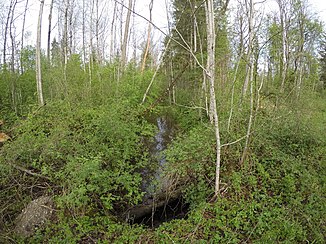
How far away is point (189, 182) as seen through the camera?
14.6 ft

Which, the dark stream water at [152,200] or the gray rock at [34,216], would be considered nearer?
the gray rock at [34,216]

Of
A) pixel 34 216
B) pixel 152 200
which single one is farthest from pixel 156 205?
pixel 34 216

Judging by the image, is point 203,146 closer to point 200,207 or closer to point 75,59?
point 200,207

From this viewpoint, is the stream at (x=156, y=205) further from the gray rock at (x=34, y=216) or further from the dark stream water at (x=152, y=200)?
the gray rock at (x=34, y=216)

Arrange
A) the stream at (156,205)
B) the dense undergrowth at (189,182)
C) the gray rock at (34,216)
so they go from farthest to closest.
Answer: the stream at (156,205) < the gray rock at (34,216) < the dense undergrowth at (189,182)

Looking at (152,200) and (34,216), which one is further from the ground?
(34,216)

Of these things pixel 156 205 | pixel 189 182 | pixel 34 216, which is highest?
pixel 189 182

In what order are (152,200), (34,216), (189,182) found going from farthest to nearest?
(152,200) < (189,182) < (34,216)

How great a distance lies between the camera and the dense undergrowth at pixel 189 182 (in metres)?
3.43

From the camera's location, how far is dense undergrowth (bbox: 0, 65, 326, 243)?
11.3 feet

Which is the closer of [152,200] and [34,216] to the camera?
[34,216]

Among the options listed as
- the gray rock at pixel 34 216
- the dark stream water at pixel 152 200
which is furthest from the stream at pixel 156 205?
the gray rock at pixel 34 216

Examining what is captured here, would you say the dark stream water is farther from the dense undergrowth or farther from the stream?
the dense undergrowth

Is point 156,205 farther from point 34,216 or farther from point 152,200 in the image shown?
point 34,216
